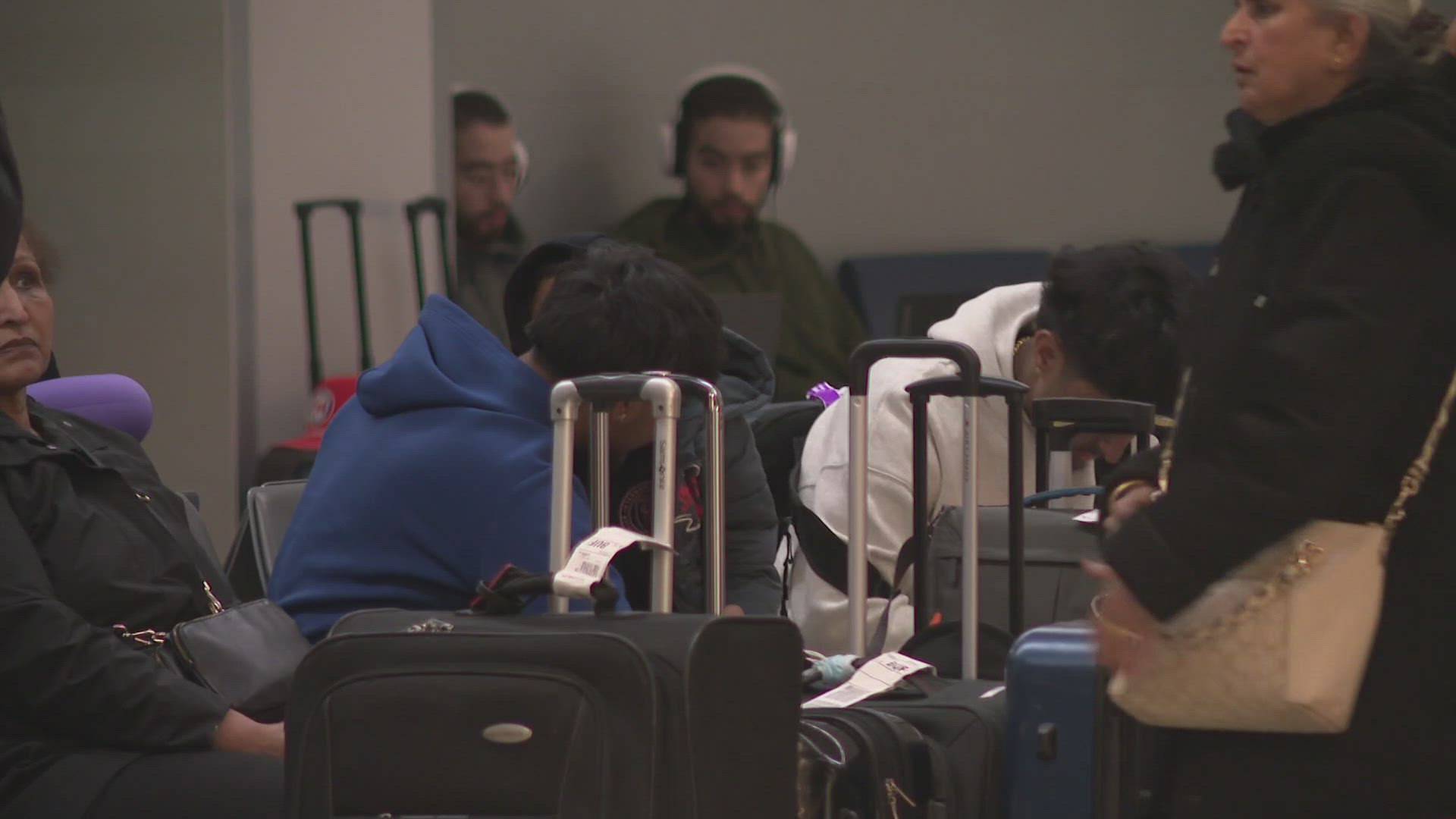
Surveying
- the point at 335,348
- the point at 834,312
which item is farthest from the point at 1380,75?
the point at 834,312

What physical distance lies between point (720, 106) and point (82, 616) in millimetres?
4132

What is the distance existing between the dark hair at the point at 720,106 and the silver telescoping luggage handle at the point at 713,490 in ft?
13.0

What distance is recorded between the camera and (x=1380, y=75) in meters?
1.26

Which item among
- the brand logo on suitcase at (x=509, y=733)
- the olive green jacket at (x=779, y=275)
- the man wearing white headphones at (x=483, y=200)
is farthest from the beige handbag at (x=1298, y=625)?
the man wearing white headphones at (x=483, y=200)

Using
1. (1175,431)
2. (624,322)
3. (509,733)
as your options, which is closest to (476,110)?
(624,322)

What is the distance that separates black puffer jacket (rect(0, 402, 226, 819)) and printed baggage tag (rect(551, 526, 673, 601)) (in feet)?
1.81

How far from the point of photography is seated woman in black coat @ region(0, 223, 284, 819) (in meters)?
1.92

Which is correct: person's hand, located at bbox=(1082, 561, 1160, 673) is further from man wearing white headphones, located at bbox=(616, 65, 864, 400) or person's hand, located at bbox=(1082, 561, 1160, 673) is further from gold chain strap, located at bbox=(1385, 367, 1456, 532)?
man wearing white headphones, located at bbox=(616, 65, 864, 400)

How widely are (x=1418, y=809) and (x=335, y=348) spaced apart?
14.0ft

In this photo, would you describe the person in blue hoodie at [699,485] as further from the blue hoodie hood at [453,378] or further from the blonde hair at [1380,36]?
the blonde hair at [1380,36]

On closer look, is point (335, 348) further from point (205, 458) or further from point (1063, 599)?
point (1063, 599)

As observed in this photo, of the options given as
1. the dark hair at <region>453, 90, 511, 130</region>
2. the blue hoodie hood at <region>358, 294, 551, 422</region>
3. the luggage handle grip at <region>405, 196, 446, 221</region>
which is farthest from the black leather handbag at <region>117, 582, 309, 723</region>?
the dark hair at <region>453, 90, 511, 130</region>

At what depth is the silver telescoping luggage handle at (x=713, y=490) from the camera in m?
2.06

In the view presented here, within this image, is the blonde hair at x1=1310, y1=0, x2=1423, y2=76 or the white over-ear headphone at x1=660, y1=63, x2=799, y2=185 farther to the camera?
the white over-ear headphone at x1=660, y1=63, x2=799, y2=185
